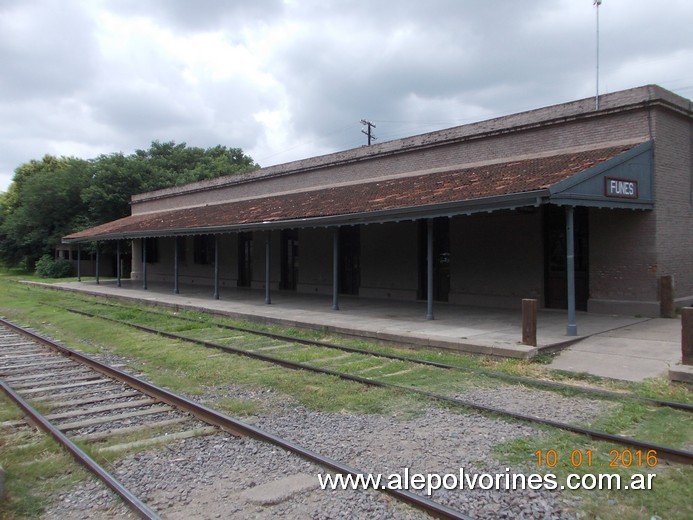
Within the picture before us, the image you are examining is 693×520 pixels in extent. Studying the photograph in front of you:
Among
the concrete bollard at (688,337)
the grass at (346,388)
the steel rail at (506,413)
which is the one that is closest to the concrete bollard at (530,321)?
the grass at (346,388)

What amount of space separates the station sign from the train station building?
40mm

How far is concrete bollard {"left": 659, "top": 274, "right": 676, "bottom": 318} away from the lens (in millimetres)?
11492

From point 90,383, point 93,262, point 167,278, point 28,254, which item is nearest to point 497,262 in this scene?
point 90,383

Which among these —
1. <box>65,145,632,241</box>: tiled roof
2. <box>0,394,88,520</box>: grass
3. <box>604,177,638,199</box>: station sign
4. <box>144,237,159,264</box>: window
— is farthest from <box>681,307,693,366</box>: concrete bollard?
<box>144,237,159,264</box>: window

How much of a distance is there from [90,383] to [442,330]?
624 cm

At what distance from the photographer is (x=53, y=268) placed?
3662cm

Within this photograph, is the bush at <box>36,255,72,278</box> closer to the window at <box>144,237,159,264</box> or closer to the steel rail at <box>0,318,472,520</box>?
the window at <box>144,237,159,264</box>

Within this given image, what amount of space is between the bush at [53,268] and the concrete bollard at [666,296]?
118 ft

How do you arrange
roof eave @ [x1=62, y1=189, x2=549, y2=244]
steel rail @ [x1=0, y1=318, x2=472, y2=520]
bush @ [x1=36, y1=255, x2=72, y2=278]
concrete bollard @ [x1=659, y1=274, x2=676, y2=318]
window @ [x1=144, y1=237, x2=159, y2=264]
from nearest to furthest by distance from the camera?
steel rail @ [x1=0, y1=318, x2=472, y2=520] < roof eave @ [x1=62, y1=189, x2=549, y2=244] < concrete bollard @ [x1=659, y1=274, x2=676, y2=318] < window @ [x1=144, y1=237, x2=159, y2=264] < bush @ [x1=36, y1=255, x2=72, y2=278]

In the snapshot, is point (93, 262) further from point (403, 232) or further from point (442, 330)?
point (442, 330)

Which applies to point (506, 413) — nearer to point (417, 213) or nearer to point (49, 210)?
point (417, 213)

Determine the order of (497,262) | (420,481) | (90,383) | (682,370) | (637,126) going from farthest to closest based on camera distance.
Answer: (497,262) → (637,126) → (90,383) → (682,370) → (420,481)

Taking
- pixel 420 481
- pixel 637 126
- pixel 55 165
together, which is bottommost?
pixel 420 481

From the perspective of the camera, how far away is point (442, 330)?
1062cm
